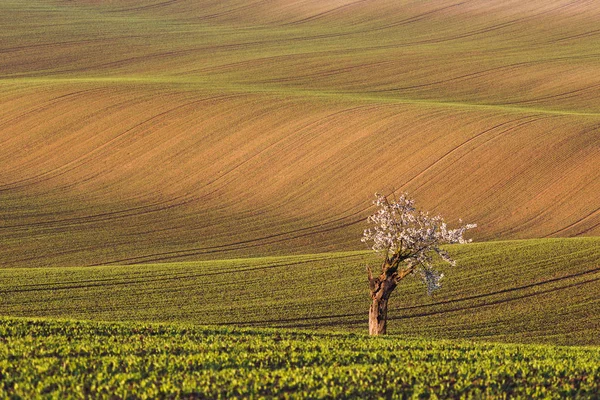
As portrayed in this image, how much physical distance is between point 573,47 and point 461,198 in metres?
45.7

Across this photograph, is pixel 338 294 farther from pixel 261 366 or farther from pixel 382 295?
pixel 261 366

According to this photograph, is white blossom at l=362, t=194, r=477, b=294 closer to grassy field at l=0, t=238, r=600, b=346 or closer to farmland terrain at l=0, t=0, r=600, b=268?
grassy field at l=0, t=238, r=600, b=346

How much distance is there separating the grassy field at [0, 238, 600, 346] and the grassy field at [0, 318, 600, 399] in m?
8.72

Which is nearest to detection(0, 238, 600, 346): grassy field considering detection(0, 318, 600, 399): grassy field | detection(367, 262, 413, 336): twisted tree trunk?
detection(367, 262, 413, 336): twisted tree trunk

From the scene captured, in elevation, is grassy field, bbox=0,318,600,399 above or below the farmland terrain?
below

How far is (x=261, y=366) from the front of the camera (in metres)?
13.9

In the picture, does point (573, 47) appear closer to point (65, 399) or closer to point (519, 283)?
point (519, 283)

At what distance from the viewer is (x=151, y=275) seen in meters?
31.6

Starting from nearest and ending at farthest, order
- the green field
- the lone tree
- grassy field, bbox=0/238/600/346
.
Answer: the green field
the lone tree
grassy field, bbox=0/238/600/346

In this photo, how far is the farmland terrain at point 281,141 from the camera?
138ft

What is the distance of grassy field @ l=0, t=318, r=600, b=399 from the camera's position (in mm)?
12086

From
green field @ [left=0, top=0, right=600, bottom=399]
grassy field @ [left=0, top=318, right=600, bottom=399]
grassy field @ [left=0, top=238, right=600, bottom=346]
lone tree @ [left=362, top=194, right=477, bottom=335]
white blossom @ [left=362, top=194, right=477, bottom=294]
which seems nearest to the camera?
grassy field @ [left=0, top=318, right=600, bottom=399]

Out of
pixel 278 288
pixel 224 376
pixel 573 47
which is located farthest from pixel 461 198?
pixel 573 47

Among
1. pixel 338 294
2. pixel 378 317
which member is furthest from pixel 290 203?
pixel 378 317
